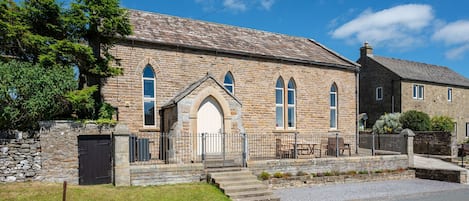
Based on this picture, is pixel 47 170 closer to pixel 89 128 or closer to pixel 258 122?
pixel 89 128

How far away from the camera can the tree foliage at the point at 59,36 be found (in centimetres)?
1263

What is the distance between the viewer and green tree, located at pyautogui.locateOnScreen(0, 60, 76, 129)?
11.9 meters

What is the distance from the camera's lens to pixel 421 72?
35625 millimetres

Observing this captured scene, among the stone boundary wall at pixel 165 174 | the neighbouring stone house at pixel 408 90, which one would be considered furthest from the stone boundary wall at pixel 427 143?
the stone boundary wall at pixel 165 174

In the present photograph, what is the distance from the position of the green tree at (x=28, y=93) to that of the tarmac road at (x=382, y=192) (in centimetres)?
929

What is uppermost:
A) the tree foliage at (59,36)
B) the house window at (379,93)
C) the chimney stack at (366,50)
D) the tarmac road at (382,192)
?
the chimney stack at (366,50)

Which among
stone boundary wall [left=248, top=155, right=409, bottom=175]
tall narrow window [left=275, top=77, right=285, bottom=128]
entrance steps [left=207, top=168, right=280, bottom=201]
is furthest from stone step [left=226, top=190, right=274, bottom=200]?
tall narrow window [left=275, top=77, right=285, bottom=128]

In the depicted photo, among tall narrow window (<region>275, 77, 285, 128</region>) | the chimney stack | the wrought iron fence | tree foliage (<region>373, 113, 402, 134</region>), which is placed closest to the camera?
the wrought iron fence

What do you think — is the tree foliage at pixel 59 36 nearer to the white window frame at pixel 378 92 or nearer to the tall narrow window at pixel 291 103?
the tall narrow window at pixel 291 103

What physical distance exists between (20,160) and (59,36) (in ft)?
16.7

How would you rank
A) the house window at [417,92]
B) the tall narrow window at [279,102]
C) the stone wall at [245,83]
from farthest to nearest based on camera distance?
the house window at [417,92] → the tall narrow window at [279,102] → the stone wall at [245,83]

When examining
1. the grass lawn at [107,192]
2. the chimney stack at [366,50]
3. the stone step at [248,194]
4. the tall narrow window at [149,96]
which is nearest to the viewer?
the grass lawn at [107,192]

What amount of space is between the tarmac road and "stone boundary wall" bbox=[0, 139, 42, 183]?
9.02 m

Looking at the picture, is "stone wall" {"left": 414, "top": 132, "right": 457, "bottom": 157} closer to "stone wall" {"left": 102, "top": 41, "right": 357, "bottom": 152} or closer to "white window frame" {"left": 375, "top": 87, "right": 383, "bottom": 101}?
"stone wall" {"left": 102, "top": 41, "right": 357, "bottom": 152}
